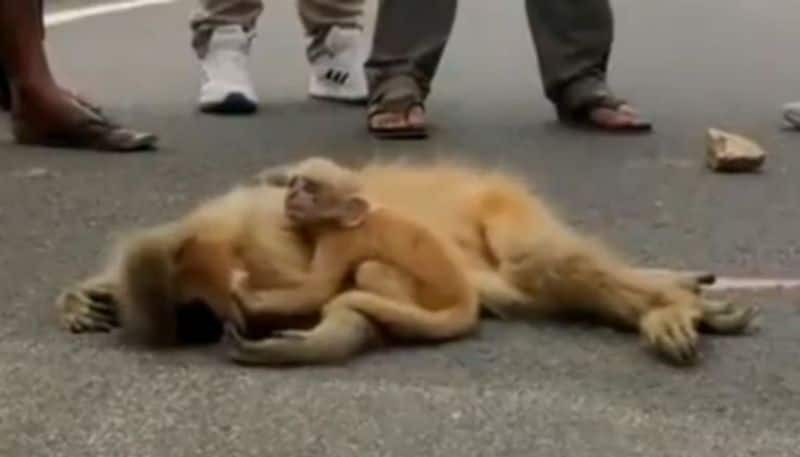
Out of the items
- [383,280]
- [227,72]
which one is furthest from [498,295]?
[227,72]

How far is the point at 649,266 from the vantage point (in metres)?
1.89

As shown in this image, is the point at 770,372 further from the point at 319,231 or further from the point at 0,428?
the point at 0,428

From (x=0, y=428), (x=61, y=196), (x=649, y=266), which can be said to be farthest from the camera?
(x=61, y=196)

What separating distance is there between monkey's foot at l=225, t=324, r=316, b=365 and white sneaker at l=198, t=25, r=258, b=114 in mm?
1647

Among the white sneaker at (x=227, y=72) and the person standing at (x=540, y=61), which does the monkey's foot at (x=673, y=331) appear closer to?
the person standing at (x=540, y=61)

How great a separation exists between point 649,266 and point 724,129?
115 centimetres

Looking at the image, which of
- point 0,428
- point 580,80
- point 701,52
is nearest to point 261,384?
point 0,428

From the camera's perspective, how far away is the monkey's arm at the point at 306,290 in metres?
Answer: 1.52

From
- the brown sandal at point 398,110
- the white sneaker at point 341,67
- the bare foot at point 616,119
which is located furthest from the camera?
the white sneaker at point 341,67

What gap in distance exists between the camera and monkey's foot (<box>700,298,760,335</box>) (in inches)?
63.6

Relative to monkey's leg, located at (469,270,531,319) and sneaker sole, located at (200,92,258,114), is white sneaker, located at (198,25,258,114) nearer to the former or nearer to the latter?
sneaker sole, located at (200,92,258,114)

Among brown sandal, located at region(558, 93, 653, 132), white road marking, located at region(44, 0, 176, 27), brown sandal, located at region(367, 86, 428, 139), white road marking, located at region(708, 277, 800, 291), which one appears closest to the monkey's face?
white road marking, located at region(708, 277, 800, 291)

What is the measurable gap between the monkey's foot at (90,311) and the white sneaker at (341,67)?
5.04ft

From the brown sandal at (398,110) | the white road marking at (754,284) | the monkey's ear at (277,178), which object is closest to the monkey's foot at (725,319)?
the white road marking at (754,284)
